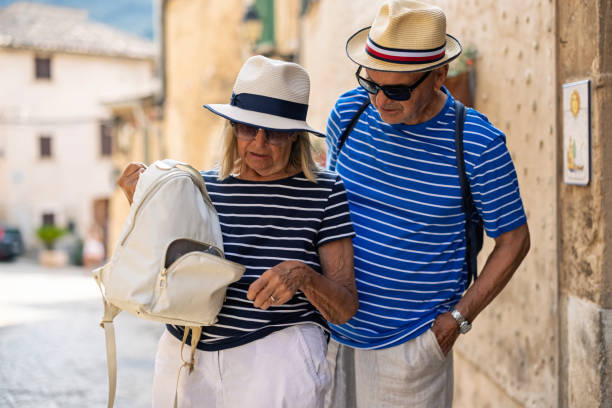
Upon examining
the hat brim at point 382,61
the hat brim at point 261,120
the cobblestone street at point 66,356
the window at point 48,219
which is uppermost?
the hat brim at point 382,61

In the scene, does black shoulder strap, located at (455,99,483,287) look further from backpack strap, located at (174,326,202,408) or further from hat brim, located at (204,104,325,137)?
backpack strap, located at (174,326,202,408)

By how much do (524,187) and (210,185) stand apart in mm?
1663

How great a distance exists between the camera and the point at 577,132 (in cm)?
279

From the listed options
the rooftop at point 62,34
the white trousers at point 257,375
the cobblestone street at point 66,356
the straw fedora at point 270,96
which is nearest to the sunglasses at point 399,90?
the straw fedora at point 270,96

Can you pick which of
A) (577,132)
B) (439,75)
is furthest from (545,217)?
(439,75)

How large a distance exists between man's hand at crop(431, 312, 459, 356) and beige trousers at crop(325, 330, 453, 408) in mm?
17

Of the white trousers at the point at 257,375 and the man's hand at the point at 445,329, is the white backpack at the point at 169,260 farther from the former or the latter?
the man's hand at the point at 445,329

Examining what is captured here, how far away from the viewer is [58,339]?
267 inches

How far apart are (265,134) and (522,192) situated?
164 cm

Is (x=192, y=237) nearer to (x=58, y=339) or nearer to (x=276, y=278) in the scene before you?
(x=276, y=278)

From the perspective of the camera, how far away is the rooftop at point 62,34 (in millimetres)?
33281

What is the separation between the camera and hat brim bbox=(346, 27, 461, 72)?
2.31 metres

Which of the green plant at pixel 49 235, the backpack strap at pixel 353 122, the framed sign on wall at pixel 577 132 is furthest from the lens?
the green plant at pixel 49 235

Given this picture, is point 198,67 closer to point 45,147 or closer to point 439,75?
point 439,75
